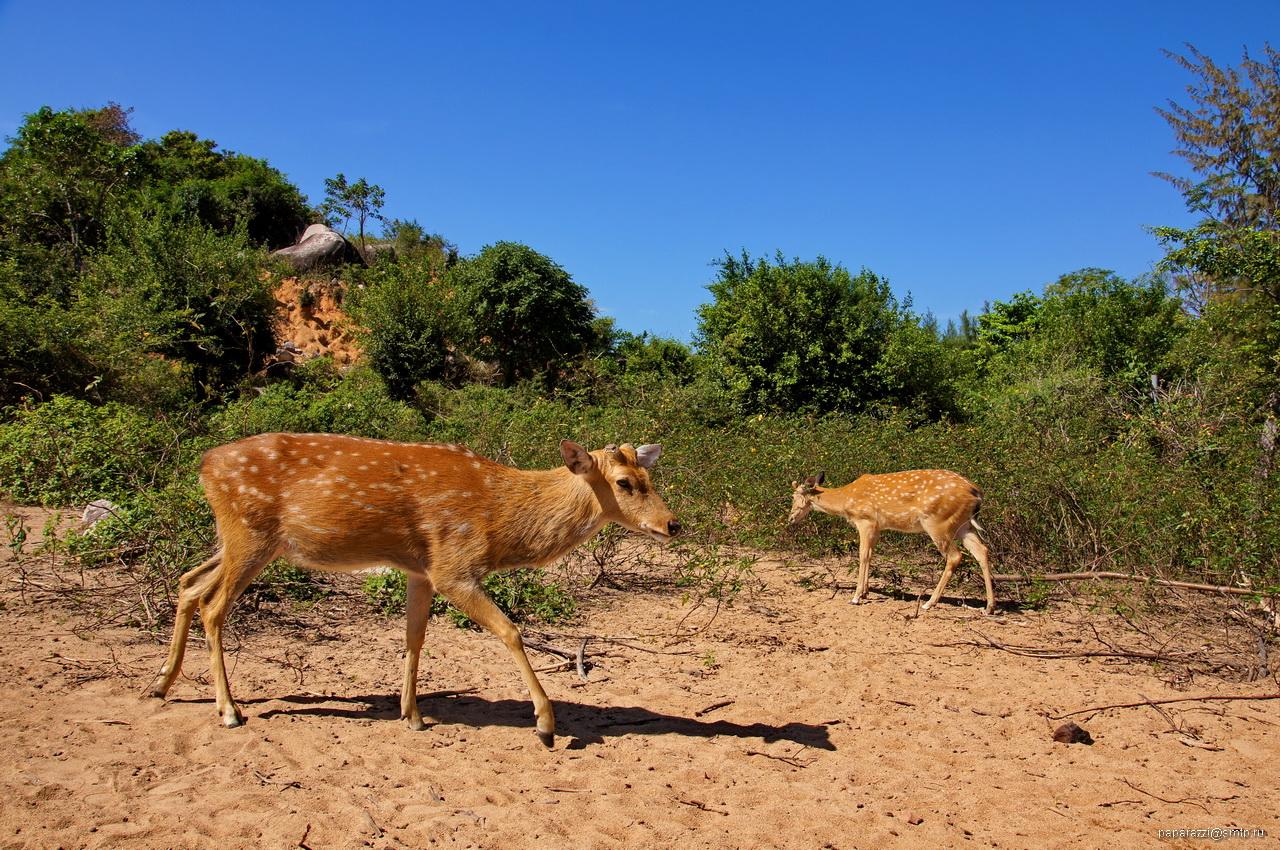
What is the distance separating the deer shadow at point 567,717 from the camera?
5.44m

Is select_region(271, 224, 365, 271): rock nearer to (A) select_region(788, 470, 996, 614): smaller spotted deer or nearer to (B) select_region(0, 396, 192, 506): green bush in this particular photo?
(B) select_region(0, 396, 192, 506): green bush

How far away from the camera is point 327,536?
16.7 feet

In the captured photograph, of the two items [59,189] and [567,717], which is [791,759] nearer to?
[567,717]

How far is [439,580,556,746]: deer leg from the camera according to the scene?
5.07m

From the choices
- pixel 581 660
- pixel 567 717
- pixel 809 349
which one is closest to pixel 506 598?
pixel 581 660

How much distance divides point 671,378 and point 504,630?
16.4 metres

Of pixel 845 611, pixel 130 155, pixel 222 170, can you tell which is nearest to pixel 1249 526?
pixel 845 611

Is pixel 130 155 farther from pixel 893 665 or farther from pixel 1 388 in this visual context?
pixel 893 665

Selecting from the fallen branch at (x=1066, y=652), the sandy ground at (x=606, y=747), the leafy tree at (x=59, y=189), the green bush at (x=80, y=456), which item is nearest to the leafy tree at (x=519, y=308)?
the leafy tree at (x=59, y=189)

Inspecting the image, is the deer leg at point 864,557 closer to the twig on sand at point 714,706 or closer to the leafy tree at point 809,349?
the twig on sand at point 714,706

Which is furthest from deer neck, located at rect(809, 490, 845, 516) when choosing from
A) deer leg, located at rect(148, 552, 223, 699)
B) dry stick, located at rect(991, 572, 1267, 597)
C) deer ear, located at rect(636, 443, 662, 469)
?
deer leg, located at rect(148, 552, 223, 699)

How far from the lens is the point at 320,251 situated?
119ft

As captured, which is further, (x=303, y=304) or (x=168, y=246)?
(x=303, y=304)

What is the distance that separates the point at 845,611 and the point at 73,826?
717 centimetres
